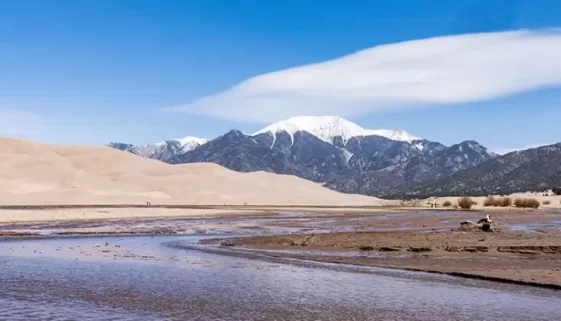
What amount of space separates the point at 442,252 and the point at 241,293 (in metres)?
15.7

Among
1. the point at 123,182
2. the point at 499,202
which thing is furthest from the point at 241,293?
the point at 499,202

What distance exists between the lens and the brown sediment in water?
2641 cm

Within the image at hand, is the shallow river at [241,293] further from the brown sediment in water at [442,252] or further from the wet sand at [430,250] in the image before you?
the wet sand at [430,250]

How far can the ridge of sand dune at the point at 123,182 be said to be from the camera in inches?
4402

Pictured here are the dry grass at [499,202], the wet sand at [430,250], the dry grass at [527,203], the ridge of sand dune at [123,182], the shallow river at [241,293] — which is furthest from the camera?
the dry grass at [499,202]

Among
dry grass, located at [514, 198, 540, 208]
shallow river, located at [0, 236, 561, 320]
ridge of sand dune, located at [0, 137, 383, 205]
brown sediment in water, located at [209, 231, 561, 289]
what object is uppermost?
ridge of sand dune, located at [0, 137, 383, 205]

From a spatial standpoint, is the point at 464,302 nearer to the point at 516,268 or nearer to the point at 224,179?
the point at 516,268

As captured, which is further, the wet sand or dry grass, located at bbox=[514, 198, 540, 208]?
dry grass, located at bbox=[514, 198, 540, 208]

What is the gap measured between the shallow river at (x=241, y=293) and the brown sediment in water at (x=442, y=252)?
6.80ft

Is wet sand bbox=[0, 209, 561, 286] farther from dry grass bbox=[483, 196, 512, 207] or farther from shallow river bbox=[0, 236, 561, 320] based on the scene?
dry grass bbox=[483, 196, 512, 207]

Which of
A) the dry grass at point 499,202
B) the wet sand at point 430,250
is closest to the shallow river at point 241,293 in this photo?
the wet sand at point 430,250

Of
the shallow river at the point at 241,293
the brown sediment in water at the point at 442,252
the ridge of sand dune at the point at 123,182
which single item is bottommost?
the shallow river at the point at 241,293

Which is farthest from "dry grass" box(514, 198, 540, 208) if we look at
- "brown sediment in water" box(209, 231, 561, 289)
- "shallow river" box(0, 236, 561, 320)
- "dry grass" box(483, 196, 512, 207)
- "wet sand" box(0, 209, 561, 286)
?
"shallow river" box(0, 236, 561, 320)

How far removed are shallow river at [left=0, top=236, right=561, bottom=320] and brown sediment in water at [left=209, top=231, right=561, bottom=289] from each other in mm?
2073
